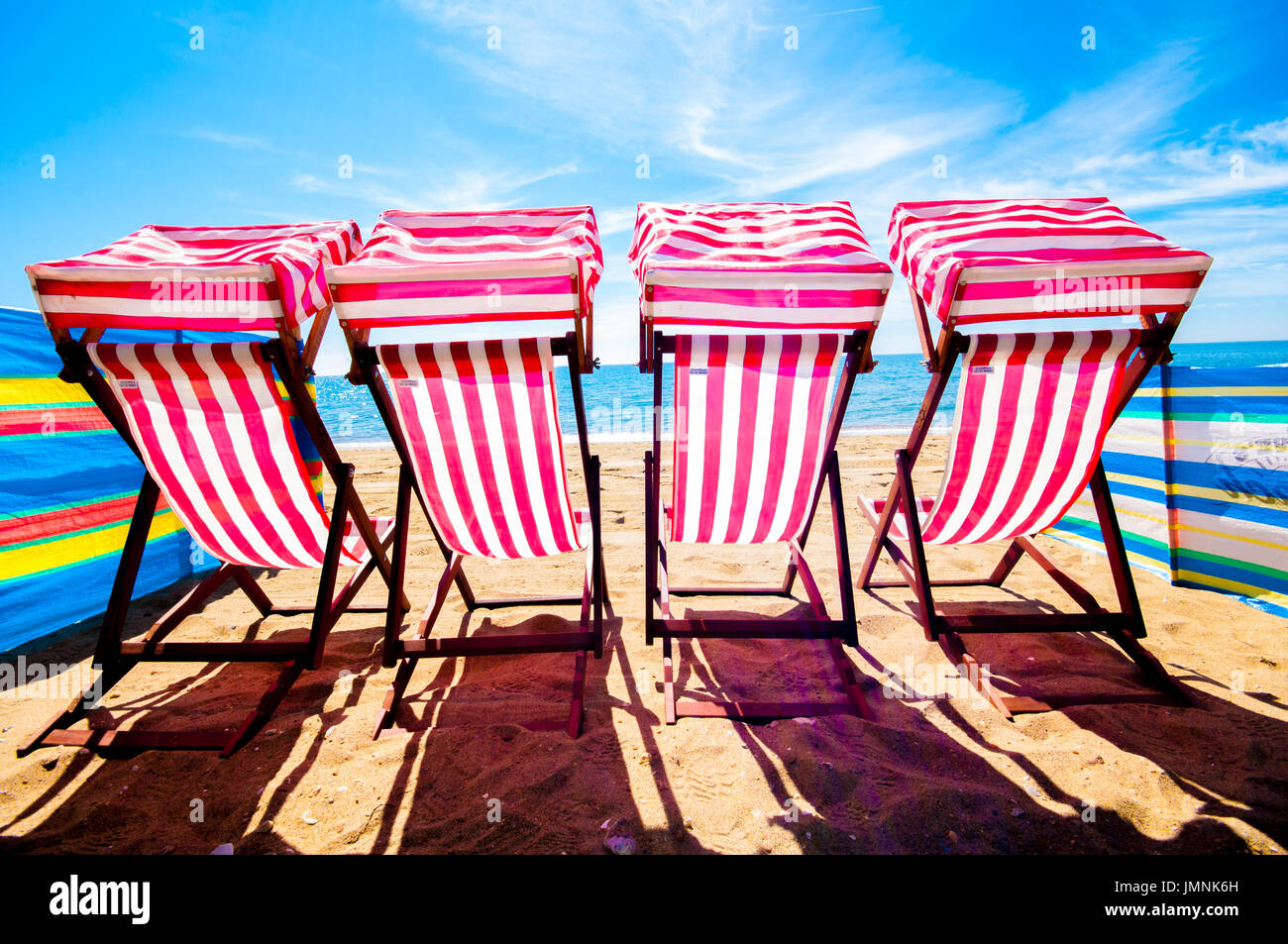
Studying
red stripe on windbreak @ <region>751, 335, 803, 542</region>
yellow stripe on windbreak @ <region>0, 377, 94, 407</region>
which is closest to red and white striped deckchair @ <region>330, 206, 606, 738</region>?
red stripe on windbreak @ <region>751, 335, 803, 542</region>

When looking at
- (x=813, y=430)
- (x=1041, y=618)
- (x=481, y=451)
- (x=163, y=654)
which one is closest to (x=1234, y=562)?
(x=1041, y=618)

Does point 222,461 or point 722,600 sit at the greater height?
point 222,461

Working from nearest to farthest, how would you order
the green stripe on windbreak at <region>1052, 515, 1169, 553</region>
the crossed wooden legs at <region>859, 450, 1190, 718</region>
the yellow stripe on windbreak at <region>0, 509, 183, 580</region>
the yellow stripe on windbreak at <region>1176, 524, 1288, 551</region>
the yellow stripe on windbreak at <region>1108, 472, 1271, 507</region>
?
the crossed wooden legs at <region>859, 450, 1190, 718</region>, the yellow stripe on windbreak at <region>0, 509, 183, 580</region>, the yellow stripe on windbreak at <region>1176, 524, 1288, 551</region>, the yellow stripe on windbreak at <region>1108, 472, 1271, 507</region>, the green stripe on windbreak at <region>1052, 515, 1169, 553</region>

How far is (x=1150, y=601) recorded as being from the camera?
3.14 metres

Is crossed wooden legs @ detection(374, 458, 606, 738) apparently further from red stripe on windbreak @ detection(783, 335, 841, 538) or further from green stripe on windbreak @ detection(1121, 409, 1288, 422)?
green stripe on windbreak @ detection(1121, 409, 1288, 422)

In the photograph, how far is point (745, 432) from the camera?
8.12 ft

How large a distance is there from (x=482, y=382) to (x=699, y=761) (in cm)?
159

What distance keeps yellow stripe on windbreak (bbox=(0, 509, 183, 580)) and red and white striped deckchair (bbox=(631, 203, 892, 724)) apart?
3.17m

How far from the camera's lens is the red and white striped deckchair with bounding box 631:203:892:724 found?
2123 mm
